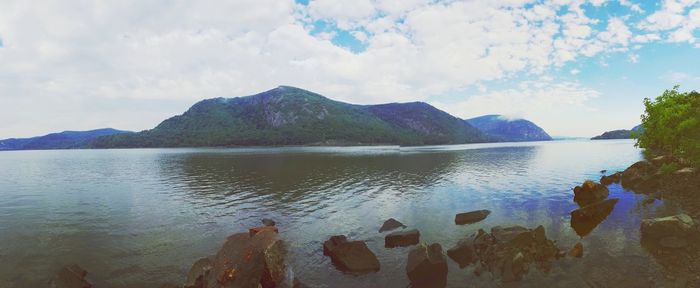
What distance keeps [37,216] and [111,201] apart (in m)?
10.1

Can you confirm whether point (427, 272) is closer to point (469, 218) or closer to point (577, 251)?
point (577, 251)

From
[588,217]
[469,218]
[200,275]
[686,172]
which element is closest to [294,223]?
[200,275]

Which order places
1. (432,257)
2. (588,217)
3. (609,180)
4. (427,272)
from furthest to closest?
(609,180)
(588,217)
(432,257)
(427,272)

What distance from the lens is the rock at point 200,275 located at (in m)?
20.7

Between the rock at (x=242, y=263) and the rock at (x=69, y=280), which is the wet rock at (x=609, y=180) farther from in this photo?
the rock at (x=69, y=280)

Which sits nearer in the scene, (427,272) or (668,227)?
(427,272)

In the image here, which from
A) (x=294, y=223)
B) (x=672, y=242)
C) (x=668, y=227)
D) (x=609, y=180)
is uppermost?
(x=668, y=227)

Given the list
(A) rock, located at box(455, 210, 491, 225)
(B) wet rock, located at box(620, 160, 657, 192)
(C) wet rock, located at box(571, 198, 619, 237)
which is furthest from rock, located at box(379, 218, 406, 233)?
(B) wet rock, located at box(620, 160, 657, 192)

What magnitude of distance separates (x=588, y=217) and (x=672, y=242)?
32.4ft

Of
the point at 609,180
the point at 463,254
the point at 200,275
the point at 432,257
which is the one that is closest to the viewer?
the point at 200,275

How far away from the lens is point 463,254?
2492 centimetres

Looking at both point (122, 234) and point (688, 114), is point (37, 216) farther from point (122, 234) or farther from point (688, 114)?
point (688, 114)

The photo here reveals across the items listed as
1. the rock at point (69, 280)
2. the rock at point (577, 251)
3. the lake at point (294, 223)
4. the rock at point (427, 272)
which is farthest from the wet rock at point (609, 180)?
the rock at point (69, 280)

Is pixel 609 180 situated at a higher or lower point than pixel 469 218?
higher
